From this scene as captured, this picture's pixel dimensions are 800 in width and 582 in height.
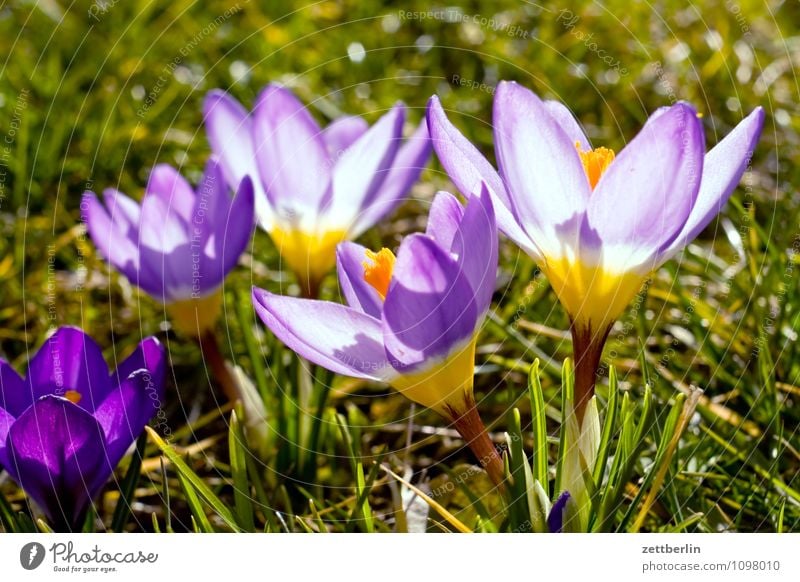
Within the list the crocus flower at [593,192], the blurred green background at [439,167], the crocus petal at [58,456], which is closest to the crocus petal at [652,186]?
the crocus flower at [593,192]

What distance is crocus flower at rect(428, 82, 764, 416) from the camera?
54cm

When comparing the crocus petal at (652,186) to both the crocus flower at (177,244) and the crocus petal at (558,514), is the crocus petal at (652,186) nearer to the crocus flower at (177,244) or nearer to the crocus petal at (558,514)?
the crocus petal at (558,514)

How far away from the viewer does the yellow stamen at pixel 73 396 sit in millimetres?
642

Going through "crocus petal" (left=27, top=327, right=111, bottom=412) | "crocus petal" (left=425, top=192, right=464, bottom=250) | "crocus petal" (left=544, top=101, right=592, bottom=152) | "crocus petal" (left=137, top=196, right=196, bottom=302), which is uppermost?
"crocus petal" (left=544, top=101, right=592, bottom=152)

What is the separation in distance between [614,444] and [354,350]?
0.86 ft

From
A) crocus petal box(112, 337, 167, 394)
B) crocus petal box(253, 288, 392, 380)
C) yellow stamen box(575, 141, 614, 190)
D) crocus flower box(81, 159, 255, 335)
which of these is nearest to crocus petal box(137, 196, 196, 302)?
crocus flower box(81, 159, 255, 335)

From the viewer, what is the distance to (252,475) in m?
0.69

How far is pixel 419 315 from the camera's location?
0.52m

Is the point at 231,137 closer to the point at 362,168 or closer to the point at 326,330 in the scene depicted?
the point at 362,168

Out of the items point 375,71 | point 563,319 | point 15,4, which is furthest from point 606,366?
point 15,4

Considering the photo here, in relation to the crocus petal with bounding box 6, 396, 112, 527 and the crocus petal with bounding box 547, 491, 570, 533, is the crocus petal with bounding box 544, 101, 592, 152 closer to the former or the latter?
the crocus petal with bounding box 547, 491, 570, 533

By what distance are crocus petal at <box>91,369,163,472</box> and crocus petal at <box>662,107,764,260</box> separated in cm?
33

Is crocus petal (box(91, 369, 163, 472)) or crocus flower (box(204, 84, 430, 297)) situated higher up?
crocus flower (box(204, 84, 430, 297))
